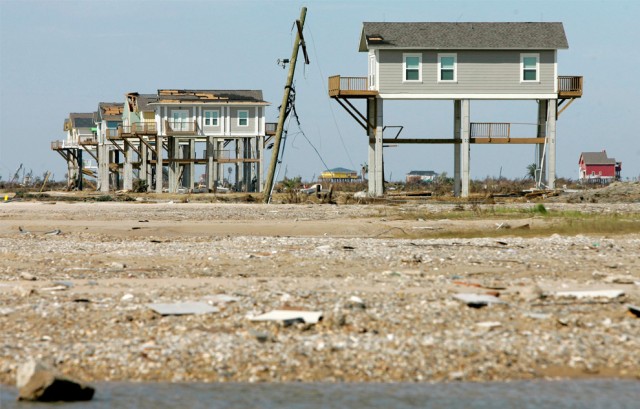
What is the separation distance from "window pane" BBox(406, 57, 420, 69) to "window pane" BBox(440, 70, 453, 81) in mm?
1253

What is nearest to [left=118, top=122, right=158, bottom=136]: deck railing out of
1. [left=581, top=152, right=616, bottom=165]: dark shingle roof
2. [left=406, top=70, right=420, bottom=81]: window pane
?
[left=406, top=70, right=420, bottom=81]: window pane

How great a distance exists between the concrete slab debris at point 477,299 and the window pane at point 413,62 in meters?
38.5

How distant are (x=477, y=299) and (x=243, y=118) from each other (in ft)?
209

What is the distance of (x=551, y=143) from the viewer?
50.9m

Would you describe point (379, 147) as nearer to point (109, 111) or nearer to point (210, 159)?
point (210, 159)

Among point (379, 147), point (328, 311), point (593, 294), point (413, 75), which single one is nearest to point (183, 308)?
point (328, 311)

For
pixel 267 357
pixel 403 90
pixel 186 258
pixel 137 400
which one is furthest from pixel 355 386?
pixel 403 90

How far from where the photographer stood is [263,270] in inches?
674

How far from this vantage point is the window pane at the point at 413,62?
168 ft

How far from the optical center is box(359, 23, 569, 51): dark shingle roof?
51188 millimetres

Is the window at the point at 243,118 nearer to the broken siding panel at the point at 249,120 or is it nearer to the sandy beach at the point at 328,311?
the broken siding panel at the point at 249,120

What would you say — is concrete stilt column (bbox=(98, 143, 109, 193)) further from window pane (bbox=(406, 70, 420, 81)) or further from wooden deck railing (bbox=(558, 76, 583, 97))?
wooden deck railing (bbox=(558, 76, 583, 97))

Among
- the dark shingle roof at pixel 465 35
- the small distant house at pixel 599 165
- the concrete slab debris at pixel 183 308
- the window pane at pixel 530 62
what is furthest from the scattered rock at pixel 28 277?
the small distant house at pixel 599 165

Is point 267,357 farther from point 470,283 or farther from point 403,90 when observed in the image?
point 403,90
